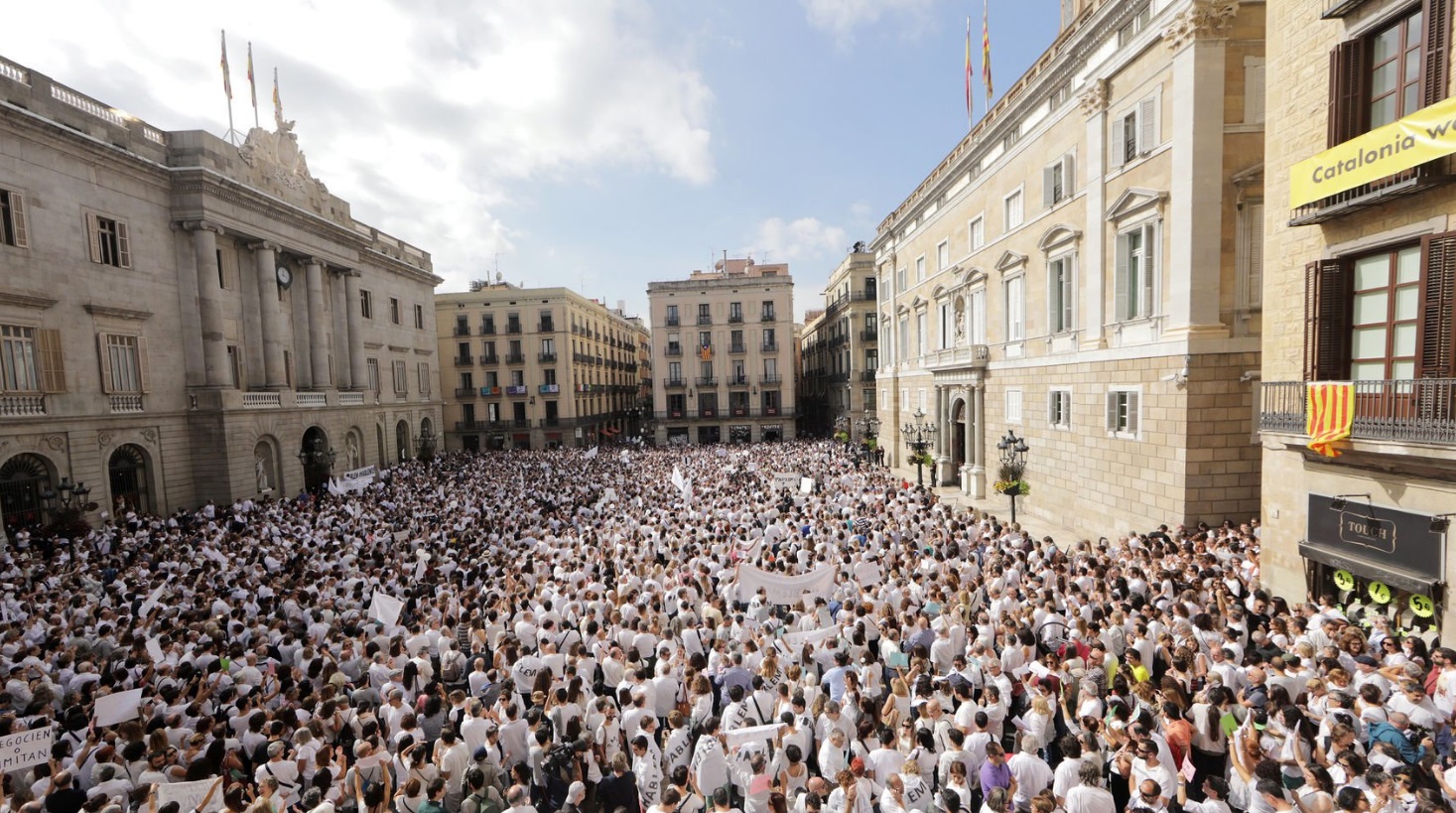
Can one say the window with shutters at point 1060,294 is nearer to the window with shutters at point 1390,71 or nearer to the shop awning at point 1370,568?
the window with shutters at point 1390,71

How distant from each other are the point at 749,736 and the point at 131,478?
27863 millimetres

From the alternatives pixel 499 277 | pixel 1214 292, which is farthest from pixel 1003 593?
pixel 499 277

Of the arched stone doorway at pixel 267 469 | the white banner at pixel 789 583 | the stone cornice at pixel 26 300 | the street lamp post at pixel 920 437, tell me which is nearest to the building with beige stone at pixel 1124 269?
the street lamp post at pixel 920 437

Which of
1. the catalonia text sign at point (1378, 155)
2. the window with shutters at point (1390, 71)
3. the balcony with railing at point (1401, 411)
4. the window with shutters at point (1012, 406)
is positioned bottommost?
the window with shutters at point (1012, 406)

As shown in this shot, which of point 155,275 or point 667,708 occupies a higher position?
point 155,275

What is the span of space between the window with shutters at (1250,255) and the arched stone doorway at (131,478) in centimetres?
3419

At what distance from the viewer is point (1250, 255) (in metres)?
14.6

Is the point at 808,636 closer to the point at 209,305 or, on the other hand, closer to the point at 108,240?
the point at 108,240

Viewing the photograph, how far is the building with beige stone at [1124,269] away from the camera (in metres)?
14.5

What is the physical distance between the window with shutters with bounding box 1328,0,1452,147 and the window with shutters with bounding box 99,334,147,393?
33.6 meters

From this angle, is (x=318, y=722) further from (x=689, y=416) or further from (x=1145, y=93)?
(x=689, y=416)

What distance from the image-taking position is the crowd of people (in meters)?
6.05

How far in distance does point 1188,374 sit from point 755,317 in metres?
47.1

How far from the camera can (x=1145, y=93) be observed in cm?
1616
